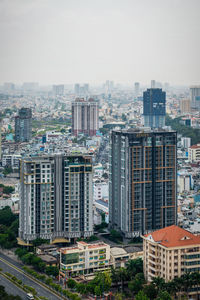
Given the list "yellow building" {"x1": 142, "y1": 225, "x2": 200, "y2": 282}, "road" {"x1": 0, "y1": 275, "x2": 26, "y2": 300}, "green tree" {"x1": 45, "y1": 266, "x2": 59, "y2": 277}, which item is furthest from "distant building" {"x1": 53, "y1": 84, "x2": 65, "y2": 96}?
"yellow building" {"x1": 142, "y1": 225, "x2": 200, "y2": 282}

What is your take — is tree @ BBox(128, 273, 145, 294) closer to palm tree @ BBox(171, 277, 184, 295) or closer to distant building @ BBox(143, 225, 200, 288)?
distant building @ BBox(143, 225, 200, 288)

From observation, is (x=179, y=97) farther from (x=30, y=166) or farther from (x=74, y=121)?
(x=30, y=166)

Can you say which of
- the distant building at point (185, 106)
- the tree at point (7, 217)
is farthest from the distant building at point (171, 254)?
the distant building at point (185, 106)

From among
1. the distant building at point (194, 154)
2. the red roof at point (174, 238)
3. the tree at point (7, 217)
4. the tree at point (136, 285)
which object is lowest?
the tree at point (136, 285)

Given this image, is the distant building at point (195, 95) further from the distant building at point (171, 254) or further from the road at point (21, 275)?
the distant building at point (171, 254)

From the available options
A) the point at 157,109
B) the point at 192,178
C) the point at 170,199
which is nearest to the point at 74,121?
the point at 157,109
